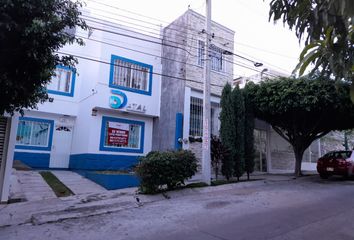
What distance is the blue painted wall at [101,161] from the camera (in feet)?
49.2

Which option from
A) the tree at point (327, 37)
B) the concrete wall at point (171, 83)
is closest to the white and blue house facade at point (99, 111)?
the concrete wall at point (171, 83)

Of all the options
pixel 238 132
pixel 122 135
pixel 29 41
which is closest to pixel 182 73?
pixel 238 132

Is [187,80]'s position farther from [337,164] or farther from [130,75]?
[337,164]

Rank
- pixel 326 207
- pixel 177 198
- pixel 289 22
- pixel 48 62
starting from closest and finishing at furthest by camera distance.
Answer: pixel 289 22 → pixel 48 62 → pixel 326 207 → pixel 177 198

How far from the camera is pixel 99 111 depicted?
15.5 m

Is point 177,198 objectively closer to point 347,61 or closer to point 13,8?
point 13,8

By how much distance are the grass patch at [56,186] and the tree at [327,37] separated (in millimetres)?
9498

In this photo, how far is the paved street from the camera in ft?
19.6

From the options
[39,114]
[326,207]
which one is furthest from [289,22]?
[39,114]

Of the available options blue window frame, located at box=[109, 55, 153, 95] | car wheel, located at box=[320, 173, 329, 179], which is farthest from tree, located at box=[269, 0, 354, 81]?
car wheel, located at box=[320, 173, 329, 179]

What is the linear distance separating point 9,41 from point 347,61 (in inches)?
208

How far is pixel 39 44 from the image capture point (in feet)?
18.3

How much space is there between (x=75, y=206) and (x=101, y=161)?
264 inches

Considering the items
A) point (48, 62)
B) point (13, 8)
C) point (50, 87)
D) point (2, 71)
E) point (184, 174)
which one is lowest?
point (184, 174)
